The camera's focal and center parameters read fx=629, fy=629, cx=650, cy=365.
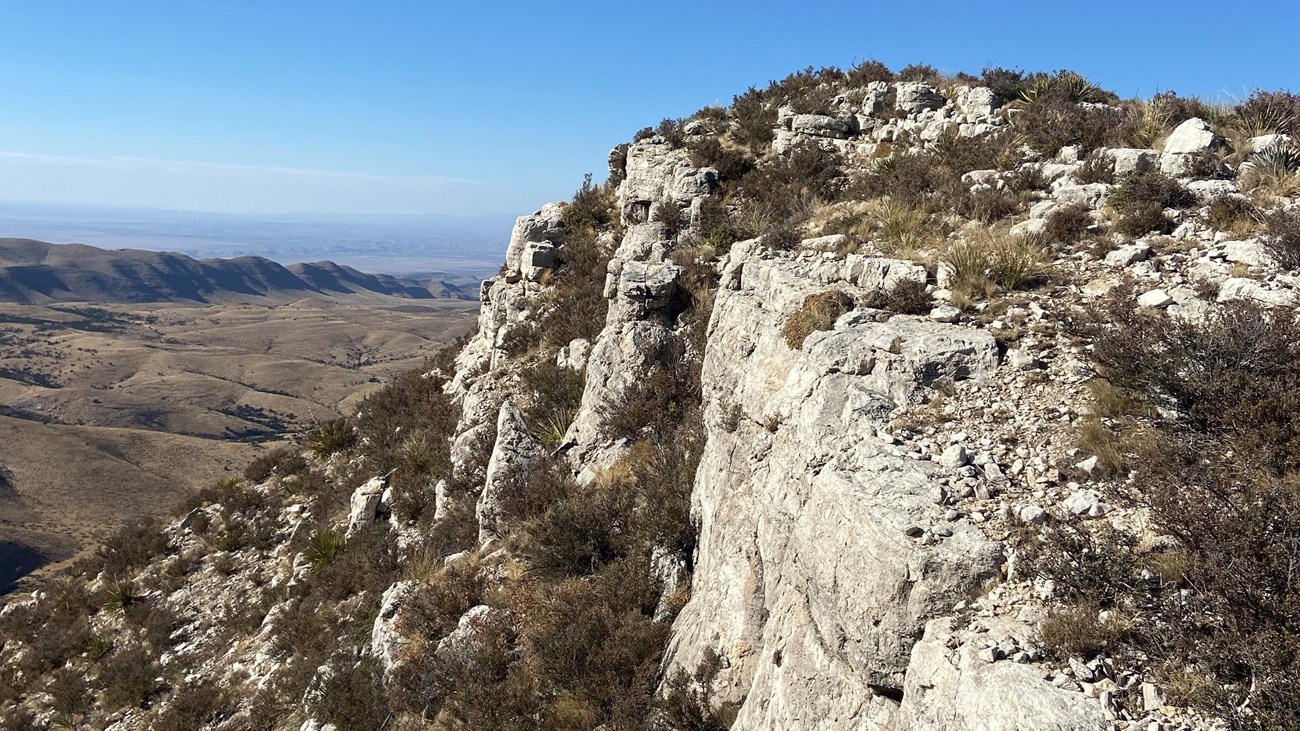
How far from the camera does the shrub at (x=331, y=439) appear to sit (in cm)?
2103

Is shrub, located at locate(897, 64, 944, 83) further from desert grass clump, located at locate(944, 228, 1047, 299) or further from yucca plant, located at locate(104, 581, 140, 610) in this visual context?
yucca plant, located at locate(104, 581, 140, 610)

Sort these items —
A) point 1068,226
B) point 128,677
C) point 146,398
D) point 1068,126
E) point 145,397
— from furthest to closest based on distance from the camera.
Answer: point 145,397
point 146,398
point 128,677
point 1068,126
point 1068,226

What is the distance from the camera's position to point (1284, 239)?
7.02 metres

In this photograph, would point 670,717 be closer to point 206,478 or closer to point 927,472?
point 927,472

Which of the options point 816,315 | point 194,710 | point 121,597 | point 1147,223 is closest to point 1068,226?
point 1147,223

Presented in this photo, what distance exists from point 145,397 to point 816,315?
122912mm

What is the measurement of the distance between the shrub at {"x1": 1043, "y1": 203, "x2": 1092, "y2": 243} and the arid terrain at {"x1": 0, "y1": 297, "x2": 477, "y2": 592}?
47.8 metres

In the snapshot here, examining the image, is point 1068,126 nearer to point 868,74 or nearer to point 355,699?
point 868,74

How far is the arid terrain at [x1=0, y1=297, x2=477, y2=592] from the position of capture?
54.6 meters

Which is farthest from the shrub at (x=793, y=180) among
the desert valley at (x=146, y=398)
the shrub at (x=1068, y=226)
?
the desert valley at (x=146, y=398)

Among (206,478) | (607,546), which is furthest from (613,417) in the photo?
(206,478)

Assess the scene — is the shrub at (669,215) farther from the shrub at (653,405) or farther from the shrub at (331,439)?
the shrub at (331,439)

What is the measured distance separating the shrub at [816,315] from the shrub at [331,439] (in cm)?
1731

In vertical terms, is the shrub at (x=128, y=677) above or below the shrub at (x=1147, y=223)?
below
